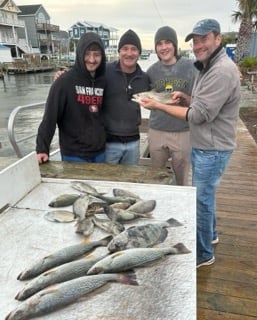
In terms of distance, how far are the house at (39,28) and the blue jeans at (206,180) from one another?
64274mm

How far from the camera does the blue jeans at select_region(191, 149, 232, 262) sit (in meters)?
2.12

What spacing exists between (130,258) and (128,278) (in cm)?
8

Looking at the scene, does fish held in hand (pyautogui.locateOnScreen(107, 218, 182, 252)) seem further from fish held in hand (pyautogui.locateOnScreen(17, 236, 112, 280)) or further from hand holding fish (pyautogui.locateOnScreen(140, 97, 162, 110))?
hand holding fish (pyautogui.locateOnScreen(140, 97, 162, 110))

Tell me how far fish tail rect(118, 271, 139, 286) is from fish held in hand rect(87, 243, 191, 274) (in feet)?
0.07

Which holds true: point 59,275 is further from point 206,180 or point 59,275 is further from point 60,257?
point 206,180

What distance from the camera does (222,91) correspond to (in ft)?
6.26

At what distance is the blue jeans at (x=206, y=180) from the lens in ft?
6.97

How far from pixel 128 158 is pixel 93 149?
0.40 m

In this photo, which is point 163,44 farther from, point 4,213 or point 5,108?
point 5,108

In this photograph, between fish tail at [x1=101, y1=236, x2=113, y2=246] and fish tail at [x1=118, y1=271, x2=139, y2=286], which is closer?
fish tail at [x1=118, y1=271, x2=139, y2=286]

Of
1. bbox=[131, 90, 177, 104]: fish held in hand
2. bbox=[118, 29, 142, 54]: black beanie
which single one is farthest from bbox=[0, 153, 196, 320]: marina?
bbox=[118, 29, 142, 54]: black beanie

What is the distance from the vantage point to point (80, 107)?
8.48 feet

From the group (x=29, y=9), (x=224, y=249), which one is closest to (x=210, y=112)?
(x=224, y=249)

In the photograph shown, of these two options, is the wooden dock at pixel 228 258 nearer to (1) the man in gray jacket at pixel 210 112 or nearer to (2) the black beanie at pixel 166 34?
(1) the man in gray jacket at pixel 210 112
